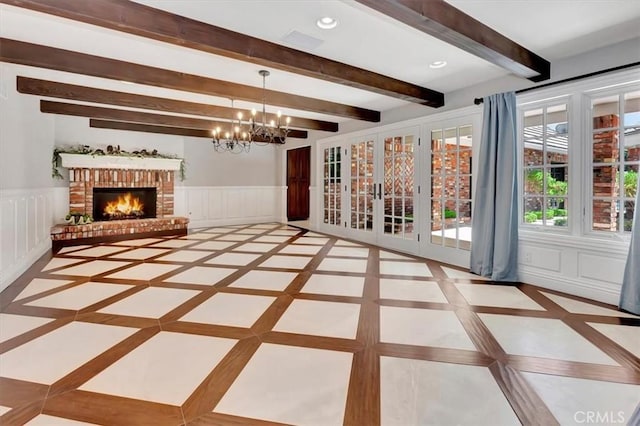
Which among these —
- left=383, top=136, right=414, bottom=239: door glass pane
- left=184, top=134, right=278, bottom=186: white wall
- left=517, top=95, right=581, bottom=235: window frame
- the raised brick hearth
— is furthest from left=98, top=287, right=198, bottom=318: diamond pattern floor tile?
left=184, top=134, right=278, bottom=186: white wall

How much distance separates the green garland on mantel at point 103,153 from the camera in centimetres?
606

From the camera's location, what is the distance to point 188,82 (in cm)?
388

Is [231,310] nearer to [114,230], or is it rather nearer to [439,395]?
[439,395]

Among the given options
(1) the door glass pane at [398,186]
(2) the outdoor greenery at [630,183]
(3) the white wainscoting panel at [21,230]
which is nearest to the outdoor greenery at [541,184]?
(2) the outdoor greenery at [630,183]

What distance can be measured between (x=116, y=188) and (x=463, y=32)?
23.0 feet

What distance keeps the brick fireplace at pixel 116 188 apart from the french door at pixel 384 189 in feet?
12.4

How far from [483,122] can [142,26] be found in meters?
3.70

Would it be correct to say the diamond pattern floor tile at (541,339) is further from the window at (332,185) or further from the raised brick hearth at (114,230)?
the raised brick hearth at (114,230)

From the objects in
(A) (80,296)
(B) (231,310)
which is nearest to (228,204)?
(A) (80,296)

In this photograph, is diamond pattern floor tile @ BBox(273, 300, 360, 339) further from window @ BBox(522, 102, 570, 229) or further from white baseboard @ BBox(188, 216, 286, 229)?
white baseboard @ BBox(188, 216, 286, 229)

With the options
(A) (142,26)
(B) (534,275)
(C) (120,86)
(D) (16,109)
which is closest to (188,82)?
(C) (120,86)

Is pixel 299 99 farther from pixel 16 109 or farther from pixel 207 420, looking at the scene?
pixel 207 420

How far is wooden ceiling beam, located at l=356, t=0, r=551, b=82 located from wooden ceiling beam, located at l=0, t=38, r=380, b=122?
2589 mm

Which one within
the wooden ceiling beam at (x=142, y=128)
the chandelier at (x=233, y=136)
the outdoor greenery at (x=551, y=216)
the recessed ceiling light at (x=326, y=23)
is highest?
the wooden ceiling beam at (x=142, y=128)
